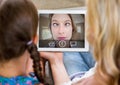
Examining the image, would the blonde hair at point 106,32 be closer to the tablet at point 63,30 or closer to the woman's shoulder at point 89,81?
the woman's shoulder at point 89,81

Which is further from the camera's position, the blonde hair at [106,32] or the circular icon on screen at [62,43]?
the circular icon on screen at [62,43]

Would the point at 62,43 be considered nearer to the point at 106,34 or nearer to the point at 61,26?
the point at 61,26

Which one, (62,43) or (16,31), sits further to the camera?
(62,43)

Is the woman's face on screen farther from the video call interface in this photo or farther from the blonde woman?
the blonde woman

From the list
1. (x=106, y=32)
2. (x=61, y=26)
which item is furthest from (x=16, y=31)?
(x=106, y=32)

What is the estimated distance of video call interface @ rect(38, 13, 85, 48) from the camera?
116 cm

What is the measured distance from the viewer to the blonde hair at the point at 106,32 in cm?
88

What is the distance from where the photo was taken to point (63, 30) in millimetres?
1159

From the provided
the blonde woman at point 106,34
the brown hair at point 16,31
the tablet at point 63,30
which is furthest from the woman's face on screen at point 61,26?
the blonde woman at point 106,34

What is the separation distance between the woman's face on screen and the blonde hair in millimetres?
245

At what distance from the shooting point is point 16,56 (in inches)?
42.1

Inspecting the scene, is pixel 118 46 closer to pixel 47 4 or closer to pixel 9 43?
pixel 9 43

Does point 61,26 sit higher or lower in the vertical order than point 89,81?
higher

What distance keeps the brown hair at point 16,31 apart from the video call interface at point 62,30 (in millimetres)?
97
